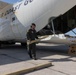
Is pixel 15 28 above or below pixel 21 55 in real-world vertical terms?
above

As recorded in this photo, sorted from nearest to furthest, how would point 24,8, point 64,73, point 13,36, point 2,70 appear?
point 64,73
point 2,70
point 24,8
point 13,36

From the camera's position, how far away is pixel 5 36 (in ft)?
45.3

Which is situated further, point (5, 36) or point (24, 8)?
point (5, 36)

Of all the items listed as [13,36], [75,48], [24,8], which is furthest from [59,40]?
[13,36]

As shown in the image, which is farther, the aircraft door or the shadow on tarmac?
the aircraft door

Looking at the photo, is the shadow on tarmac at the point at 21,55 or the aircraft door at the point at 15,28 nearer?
the shadow on tarmac at the point at 21,55

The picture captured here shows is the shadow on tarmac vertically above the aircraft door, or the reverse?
the aircraft door

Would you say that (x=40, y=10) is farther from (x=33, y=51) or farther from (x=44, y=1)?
(x=33, y=51)

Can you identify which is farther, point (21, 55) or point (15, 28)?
point (15, 28)

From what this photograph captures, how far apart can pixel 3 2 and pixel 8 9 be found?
726mm

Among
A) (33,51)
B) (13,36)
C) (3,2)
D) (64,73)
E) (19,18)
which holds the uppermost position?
(3,2)

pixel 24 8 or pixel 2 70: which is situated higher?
pixel 24 8

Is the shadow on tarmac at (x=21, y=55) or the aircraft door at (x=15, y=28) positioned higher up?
the aircraft door at (x=15, y=28)

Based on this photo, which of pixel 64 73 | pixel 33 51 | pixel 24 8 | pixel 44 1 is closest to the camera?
pixel 64 73
